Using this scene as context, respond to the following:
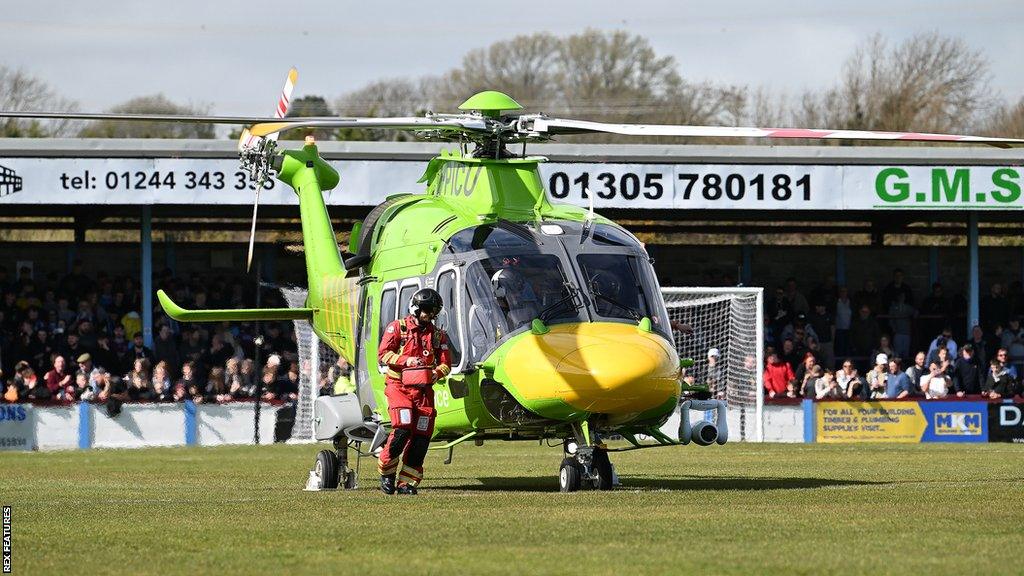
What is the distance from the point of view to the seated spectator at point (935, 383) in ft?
103

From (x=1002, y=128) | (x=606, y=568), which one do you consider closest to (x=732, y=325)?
(x=606, y=568)

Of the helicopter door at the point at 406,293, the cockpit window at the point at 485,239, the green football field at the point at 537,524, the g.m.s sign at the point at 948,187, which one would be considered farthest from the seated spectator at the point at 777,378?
the cockpit window at the point at 485,239

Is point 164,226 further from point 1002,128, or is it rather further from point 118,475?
point 1002,128

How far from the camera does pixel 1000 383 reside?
31.2m

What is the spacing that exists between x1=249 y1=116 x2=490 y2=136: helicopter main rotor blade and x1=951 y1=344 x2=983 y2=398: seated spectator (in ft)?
58.9

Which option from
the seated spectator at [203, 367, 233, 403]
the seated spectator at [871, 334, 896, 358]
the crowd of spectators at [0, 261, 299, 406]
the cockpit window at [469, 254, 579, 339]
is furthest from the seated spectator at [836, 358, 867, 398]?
the cockpit window at [469, 254, 579, 339]

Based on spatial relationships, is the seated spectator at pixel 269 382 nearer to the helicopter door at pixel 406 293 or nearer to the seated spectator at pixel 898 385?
the seated spectator at pixel 898 385

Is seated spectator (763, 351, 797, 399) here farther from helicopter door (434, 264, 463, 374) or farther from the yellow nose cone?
the yellow nose cone

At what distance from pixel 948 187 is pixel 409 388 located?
801 inches

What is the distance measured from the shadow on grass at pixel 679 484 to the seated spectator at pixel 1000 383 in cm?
1397

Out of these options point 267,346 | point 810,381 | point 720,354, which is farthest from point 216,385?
point 810,381

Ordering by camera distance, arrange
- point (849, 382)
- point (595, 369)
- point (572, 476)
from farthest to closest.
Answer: point (849, 382) < point (572, 476) < point (595, 369)

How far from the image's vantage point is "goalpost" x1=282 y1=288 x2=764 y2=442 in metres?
30.0

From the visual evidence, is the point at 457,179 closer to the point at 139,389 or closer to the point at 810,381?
the point at 810,381
